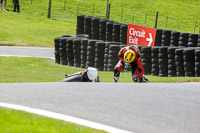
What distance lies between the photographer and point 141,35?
1931 centimetres

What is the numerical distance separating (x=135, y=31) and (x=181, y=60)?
5.06m

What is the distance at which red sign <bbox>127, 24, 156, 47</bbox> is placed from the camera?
19.1 m

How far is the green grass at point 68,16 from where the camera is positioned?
26627mm

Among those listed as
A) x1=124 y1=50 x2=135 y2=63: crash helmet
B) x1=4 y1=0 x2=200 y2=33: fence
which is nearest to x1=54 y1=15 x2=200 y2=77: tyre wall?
x1=124 y1=50 x2=135 y2=63: crash helmet

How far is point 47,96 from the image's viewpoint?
24.6ft

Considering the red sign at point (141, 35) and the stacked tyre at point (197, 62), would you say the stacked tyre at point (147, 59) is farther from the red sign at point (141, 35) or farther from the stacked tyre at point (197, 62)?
the red sign at point (141, 35)

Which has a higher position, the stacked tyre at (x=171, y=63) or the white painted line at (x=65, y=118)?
the white painted line at (x=65, y=118)

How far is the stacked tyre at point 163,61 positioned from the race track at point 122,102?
610cm

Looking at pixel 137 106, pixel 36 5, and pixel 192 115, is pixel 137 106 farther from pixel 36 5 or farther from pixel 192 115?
pixel 36 5

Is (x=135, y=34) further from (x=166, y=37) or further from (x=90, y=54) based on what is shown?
(x=90, y=54)

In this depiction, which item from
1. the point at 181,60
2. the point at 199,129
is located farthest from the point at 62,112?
the point at 181,60

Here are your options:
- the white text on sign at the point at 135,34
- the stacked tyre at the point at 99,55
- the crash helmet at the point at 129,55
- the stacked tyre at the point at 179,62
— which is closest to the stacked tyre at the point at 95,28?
the white text on sign at the point at 135,34

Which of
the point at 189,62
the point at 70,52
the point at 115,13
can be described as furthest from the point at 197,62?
the point at 115,13

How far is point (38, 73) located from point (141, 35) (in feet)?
19.7
